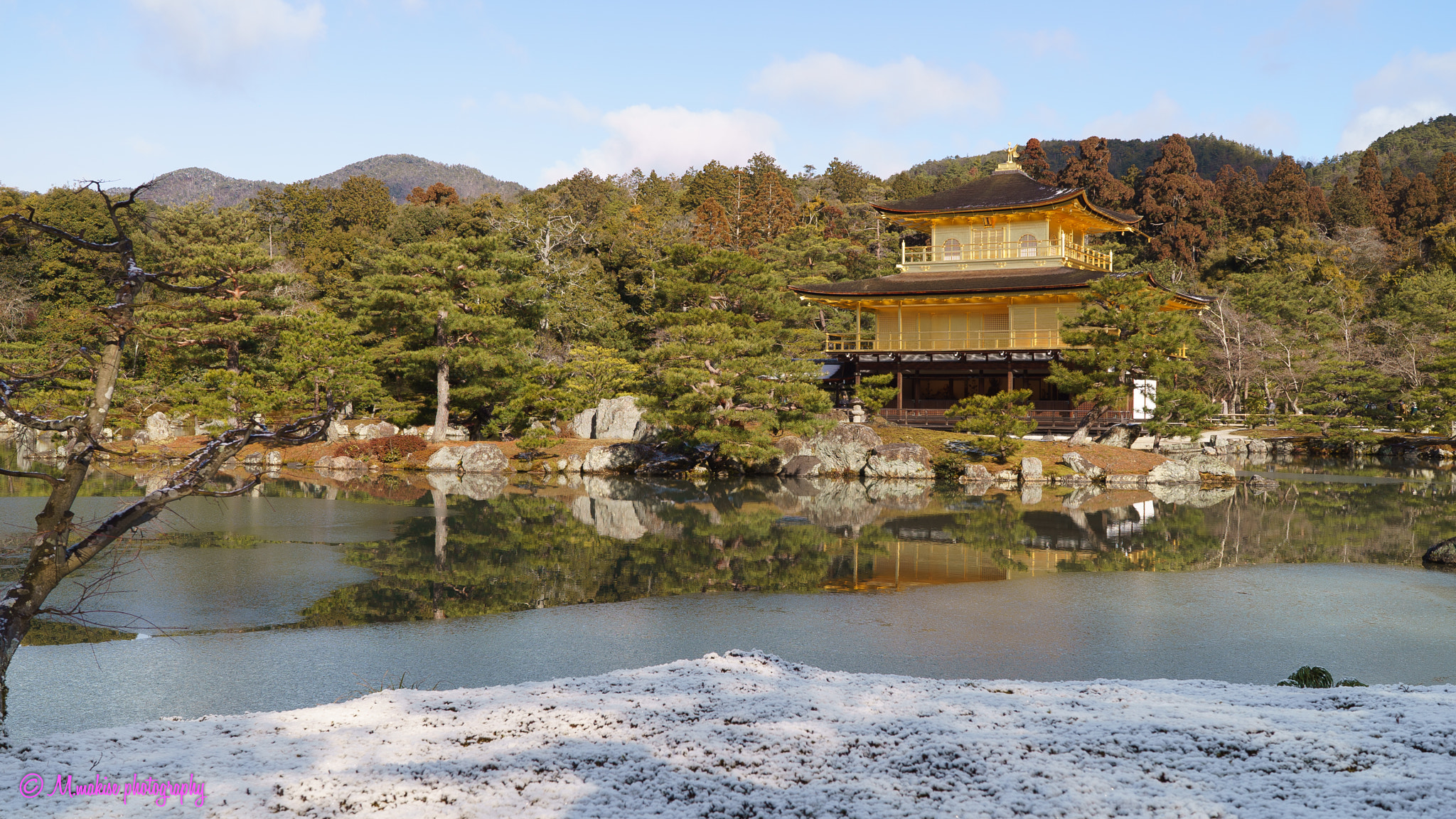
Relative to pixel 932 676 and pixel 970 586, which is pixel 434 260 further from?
pixel 932 676

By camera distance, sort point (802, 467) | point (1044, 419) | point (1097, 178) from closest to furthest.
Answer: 1. point (802, 467)
2. point (1044, 419)
3. point (1097, 178)

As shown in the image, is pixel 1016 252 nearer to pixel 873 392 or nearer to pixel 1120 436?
pixel 1120 436

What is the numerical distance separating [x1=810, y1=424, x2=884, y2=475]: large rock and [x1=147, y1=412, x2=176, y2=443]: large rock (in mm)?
18441

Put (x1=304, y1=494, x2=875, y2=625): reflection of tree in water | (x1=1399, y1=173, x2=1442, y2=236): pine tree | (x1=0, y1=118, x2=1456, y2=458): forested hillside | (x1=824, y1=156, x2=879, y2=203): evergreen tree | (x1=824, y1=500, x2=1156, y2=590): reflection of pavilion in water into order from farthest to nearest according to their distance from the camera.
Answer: (x1=824, y1=156, x2=879, y2=203): evergreen tree < (x1=1399, y1=173, x2=1442, y2=236): pine tree < (x1=0, y1=118, x2=1456, y2=458): forested hillside < (x1=824, y1=500, x2=1156, y2=590): reflection of pavilion in water < (x1=304, y1=494, x2=875, y2=625): reflection of tree in water

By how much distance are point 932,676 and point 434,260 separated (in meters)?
21.0

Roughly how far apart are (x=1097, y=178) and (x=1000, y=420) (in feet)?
93.6

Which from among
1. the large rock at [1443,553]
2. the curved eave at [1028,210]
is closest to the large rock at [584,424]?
the curved eave at [1028,210]

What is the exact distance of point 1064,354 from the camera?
24219 mm

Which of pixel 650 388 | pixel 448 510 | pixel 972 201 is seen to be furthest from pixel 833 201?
pixel 448 510

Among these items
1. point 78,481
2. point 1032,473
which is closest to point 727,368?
point 1032,473

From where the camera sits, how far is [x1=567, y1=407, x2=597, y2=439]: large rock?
26.4 m

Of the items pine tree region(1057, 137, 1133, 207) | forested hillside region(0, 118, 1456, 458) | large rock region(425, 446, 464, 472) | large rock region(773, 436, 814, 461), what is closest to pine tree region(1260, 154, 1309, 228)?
forested hillside region(0, 118, 1456, 458)

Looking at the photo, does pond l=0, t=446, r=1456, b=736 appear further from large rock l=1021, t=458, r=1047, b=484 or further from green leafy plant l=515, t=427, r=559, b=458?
green leafy plant l=515, t=427, r=559, b=458

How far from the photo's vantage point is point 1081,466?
2189 cm
